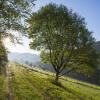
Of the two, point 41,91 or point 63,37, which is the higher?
point 63,37

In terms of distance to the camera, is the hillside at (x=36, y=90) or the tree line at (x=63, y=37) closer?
the hillside at (x=36, y=90)

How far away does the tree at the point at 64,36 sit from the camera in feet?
68.4

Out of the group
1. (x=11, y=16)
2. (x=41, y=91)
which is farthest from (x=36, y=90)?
(x=11, y=16)

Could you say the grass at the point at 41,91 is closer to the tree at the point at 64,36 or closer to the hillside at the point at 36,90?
the hillside at the point at 36,90

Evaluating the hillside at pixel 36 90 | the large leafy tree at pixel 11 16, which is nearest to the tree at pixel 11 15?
the large leafy tree at pixel 11 16

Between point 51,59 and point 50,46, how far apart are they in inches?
130

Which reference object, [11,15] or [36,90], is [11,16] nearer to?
[11,15]

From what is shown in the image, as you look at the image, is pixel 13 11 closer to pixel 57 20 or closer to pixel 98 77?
pixel 57 20

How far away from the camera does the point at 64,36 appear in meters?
21.5

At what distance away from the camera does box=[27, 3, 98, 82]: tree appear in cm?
2086

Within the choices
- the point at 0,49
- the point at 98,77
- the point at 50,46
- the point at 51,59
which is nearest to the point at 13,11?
the point at 0,49

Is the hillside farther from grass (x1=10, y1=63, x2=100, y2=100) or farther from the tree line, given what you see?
the tree line

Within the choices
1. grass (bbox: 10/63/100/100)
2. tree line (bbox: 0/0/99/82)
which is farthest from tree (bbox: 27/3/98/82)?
grass (bbox: 10/63/100/100)

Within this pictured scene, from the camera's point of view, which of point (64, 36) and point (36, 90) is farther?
point (64, 36)
